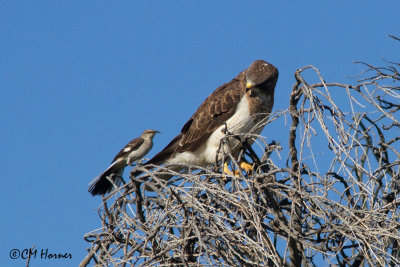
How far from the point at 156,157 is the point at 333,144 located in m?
3.72

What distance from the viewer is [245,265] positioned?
350 centimetres

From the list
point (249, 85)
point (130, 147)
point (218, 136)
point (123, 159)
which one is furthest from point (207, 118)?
point (130, 147)

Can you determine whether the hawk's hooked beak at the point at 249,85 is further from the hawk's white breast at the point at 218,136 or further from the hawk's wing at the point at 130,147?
the hawk's wing at the point at 130,147

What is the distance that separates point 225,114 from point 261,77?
51 centimetres

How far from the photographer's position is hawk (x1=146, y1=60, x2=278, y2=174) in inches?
255

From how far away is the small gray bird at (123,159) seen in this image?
23.1 feet

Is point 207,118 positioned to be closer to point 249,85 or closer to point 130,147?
point 249,85

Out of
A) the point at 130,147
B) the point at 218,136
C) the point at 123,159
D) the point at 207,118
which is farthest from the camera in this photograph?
the point at 130,147

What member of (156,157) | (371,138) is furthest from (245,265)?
(156,157)

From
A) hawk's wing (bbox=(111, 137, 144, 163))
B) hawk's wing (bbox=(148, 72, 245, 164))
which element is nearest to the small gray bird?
hawk's wing (bbox=(111, 137, 144, 163))

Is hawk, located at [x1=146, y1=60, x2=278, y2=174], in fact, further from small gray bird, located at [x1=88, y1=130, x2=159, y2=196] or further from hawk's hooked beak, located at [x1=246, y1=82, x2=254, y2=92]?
small gray bird, located at [x1=88, y1=130, x2=159, y2=196]

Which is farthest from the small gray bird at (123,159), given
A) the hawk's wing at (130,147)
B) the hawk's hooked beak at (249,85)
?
the hawk's hooked beak at (249,85)

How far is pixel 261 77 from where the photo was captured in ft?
21.5

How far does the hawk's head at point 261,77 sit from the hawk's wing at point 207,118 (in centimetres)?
13
